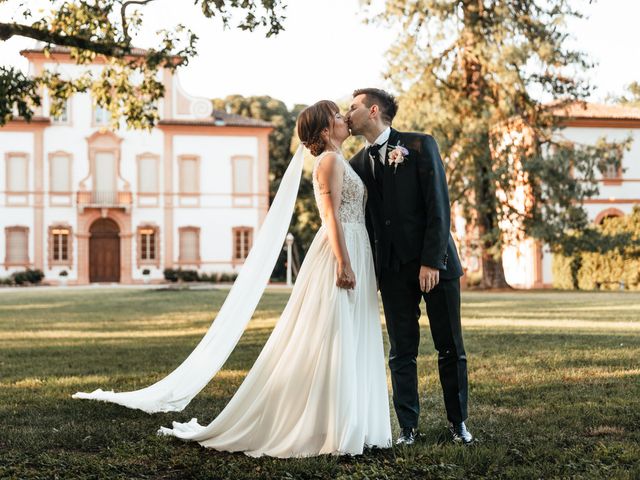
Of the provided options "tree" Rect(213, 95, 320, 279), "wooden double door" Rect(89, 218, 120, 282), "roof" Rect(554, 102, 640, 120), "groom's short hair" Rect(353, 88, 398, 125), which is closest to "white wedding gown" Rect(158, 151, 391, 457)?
"groom's short hair" Rect(353, 88, 398, 125)

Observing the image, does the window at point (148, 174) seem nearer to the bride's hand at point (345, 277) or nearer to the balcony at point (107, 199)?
the balcony at point (107, 199)

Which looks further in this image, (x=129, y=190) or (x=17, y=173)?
(x=129, y=190)

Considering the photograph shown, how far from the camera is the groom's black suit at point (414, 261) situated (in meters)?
4.15

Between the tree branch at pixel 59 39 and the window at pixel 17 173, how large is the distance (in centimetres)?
2843

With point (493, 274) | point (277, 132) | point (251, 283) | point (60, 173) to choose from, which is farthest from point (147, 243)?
point (251, 283)

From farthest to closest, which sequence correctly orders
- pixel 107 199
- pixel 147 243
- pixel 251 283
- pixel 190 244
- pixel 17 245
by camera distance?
pixel 190 244, pixel 147 243, pixel 107 199, pixel 17 245, pixel 251 283

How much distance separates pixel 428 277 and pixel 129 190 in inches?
1370

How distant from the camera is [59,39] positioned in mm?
9703

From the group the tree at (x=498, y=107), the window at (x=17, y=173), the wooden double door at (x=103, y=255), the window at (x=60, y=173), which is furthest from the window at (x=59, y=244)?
the tree at (x=498, y=107)

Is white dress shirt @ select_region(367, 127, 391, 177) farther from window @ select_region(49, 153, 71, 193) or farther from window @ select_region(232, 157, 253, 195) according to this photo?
window @ select_region(49, 153, 71, 193)

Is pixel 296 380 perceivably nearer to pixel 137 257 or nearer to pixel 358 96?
pixel 358 96

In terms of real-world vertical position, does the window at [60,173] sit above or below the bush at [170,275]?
above

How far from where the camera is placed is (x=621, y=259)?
27.2 m

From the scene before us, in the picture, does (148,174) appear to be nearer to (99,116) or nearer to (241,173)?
(99,116)
